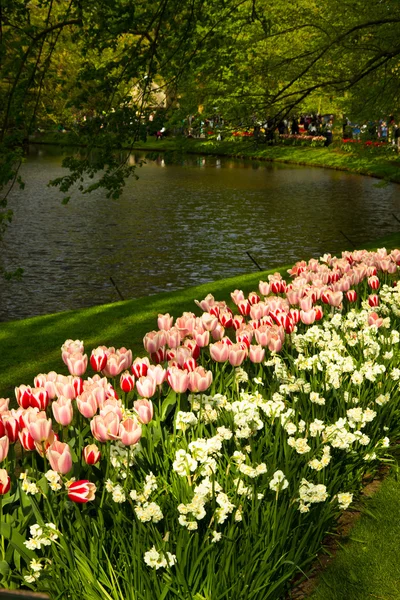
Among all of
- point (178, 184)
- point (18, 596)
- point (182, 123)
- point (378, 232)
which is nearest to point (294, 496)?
point (18, 596)

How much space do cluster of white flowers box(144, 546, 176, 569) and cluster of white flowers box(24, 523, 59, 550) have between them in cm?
41

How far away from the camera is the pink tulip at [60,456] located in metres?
3.77

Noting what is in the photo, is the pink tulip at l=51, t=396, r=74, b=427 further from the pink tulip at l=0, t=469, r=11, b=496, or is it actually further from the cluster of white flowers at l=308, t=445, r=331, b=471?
the cluster of white flowers at l=308, t=445, r=331, b=471

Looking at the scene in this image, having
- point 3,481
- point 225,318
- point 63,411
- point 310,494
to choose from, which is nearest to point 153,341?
point 225,318

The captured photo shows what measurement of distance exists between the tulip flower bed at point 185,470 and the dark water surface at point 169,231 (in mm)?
9786

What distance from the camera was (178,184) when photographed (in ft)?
119

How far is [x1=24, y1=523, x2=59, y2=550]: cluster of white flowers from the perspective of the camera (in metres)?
3.60

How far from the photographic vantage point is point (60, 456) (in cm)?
377

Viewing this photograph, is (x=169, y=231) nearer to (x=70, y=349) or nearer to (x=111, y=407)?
(x=70, y=349)

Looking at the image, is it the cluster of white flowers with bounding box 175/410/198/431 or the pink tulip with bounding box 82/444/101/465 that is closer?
the pink tulip with bounding box 82/444/101/465

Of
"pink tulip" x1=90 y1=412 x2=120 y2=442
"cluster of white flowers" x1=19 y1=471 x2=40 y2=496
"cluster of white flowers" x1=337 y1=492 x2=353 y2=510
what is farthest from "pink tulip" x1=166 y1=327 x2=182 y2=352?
"cluster of white flowers" x1=19 y1=471 x2=40 y2=496

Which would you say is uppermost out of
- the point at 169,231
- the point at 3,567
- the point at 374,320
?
the point at 374,320

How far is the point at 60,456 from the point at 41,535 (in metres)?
0.35

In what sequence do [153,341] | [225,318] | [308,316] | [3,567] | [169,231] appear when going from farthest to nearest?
1. [169,231]
2. [308,316]
3. [225,318]
4. [153,341]
5. [3,567]
